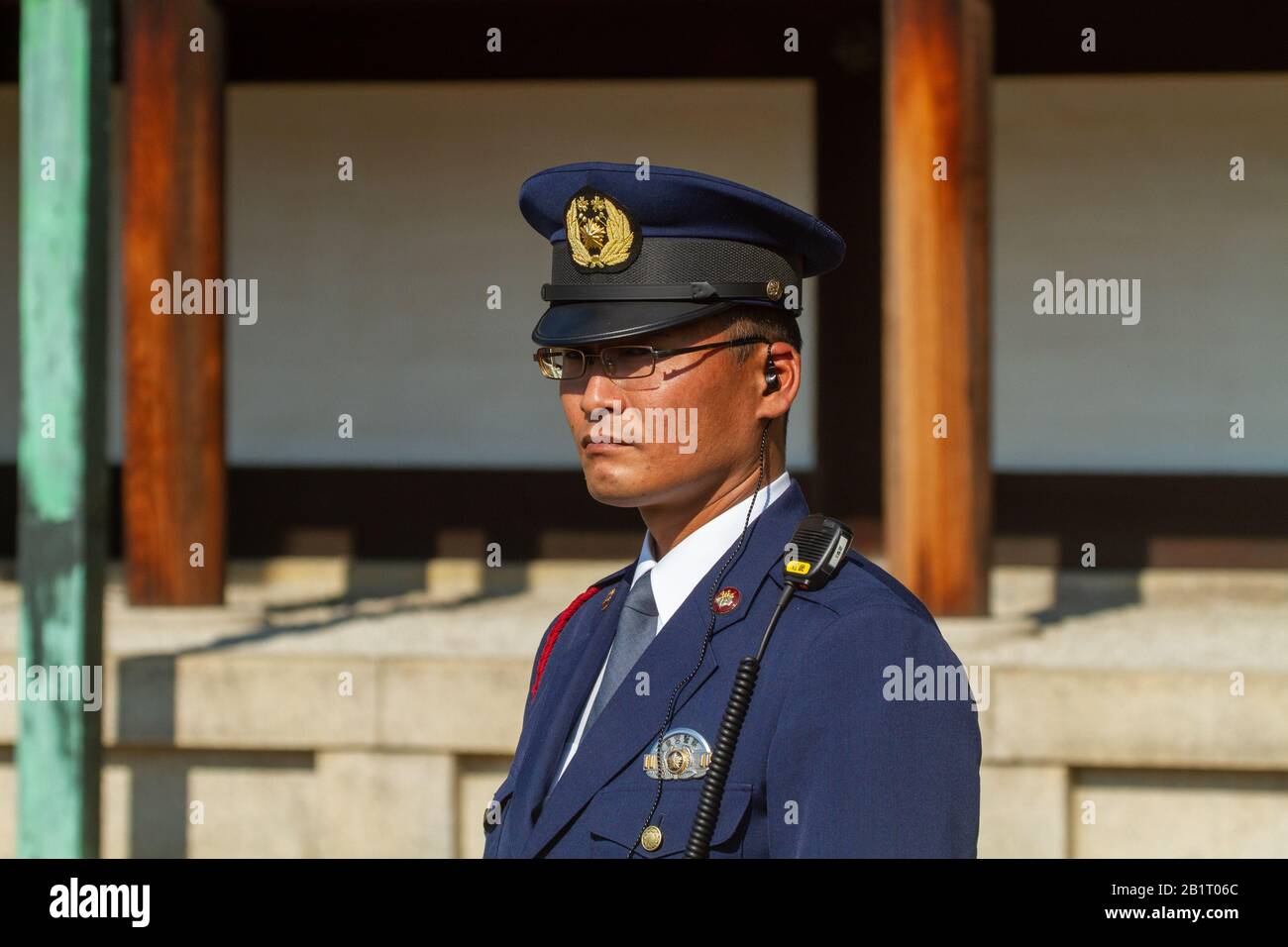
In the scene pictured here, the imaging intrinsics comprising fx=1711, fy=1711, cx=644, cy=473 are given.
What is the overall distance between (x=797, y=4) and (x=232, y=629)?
3625mm

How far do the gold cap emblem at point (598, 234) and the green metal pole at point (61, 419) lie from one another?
3.20 m

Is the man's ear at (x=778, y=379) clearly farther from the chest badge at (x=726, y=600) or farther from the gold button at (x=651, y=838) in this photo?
the gold button at (x=651, y=838)

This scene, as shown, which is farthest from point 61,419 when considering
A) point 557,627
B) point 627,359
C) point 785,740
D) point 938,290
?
point 785,740

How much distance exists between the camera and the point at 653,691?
1785 millimetres

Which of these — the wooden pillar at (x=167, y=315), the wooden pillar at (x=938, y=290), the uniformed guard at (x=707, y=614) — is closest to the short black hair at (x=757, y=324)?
the uniformed guard at (x=707, y=614)

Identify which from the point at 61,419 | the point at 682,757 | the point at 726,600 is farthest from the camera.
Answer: the point at 61,419

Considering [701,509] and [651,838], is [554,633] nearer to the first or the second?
[701,509]

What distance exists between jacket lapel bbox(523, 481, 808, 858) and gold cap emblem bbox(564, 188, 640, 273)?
330mm

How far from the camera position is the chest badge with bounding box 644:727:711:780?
1.69m

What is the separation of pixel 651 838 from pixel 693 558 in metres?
0.33

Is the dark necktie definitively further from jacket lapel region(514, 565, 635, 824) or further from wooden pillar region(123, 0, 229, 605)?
wooden pillar region(123, 0, 229, 605)

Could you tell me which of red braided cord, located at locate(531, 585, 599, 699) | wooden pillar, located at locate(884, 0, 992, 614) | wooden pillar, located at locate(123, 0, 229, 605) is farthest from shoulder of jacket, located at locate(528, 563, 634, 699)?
wooden pillar, located at locate(123, 0, 229, 605)

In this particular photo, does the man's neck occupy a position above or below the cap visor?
below

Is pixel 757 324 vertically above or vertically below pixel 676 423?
above
